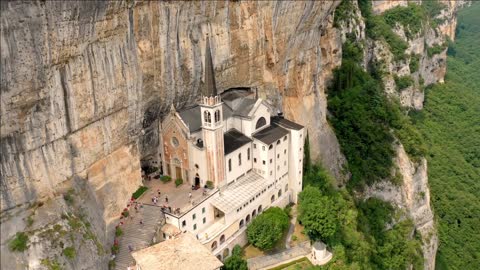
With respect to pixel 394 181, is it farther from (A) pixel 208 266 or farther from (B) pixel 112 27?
(B) pixel 112 27

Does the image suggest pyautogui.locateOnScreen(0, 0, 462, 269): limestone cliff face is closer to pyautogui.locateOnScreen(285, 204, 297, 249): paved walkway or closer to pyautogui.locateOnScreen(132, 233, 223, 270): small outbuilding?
pyautogui.locateOnScreen(132, 233, 223, 270): small outbuilding

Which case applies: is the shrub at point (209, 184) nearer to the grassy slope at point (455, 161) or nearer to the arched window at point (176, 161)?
the arched window at point (176, 161)

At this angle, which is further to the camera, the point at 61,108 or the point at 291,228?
the point at 291,228

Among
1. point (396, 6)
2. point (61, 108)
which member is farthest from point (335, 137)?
point (396, 6)

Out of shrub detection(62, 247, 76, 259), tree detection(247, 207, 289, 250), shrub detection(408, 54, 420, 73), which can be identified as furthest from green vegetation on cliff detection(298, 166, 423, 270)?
shrub detection(408, 54, 420, 73)

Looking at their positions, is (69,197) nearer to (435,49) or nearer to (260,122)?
(260,122)
